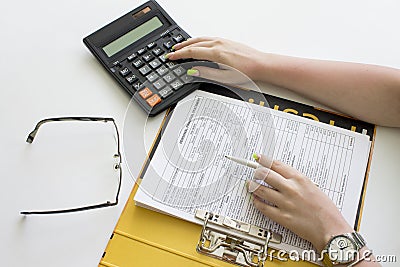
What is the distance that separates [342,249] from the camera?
73 cm

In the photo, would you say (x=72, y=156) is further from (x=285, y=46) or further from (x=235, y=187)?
(x=285, y=46)

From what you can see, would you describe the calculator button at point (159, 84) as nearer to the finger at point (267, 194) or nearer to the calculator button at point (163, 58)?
the calculator button at point (163, 58)

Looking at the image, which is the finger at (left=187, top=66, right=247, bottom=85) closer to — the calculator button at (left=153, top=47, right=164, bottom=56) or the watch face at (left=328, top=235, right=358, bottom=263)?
the calculator button at (left=153, top=47, right=164, bottom=56)

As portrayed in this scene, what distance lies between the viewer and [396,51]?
0.98 m

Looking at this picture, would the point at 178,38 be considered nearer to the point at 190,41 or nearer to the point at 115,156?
the point at 190,41

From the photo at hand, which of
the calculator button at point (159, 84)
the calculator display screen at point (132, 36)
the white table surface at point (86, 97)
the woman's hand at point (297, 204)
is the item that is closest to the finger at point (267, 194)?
the woman's hand at point (297, 204)

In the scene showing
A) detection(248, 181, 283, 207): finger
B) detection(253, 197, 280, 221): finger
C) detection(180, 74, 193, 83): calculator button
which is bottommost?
detection(253, 197, 280, 221): finger

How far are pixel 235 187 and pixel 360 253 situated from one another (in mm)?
207

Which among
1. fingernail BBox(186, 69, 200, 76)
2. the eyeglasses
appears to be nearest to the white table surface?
the eyeglasses

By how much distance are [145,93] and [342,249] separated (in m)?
0.41

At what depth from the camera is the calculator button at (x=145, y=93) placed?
891 mm

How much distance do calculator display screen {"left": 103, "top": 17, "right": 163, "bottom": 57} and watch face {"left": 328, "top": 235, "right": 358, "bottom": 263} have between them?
0.51 metres

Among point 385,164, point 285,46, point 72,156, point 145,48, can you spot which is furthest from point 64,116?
point 385,164

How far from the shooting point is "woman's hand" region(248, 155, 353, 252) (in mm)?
748
